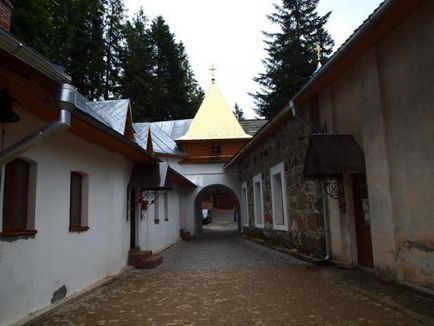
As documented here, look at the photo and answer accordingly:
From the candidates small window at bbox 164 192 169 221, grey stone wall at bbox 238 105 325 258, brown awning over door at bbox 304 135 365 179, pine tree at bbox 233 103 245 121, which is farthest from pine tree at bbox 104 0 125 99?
pine tree at bbox 233 103 245 121

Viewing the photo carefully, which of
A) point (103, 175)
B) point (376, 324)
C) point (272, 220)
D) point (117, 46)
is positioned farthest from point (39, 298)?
point (117, 46)

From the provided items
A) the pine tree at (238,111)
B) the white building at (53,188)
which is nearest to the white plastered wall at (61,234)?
the white building at (53,188)

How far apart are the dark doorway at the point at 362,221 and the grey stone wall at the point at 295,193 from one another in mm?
1176

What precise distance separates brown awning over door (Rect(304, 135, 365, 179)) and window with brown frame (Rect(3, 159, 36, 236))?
440cm

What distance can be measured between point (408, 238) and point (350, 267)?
2.18 metres

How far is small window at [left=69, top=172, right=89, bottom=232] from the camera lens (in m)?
6.95

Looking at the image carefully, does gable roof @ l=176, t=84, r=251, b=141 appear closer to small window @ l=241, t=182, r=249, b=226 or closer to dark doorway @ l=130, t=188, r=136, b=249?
small window @ l=241, t=182, r=249, b=226

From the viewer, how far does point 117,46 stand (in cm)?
2772

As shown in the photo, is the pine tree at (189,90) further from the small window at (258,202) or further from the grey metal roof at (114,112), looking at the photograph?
the grey metal roof at (114,112)

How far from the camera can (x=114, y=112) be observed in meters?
11.8

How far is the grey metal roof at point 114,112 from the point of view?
10.9m

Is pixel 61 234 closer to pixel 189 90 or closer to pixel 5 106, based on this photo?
pixel 5 106

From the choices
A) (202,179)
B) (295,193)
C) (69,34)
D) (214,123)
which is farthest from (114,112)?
(214,123)

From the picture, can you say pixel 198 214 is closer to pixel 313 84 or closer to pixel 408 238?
pixel 313 84
